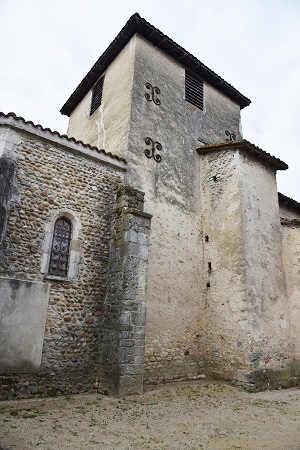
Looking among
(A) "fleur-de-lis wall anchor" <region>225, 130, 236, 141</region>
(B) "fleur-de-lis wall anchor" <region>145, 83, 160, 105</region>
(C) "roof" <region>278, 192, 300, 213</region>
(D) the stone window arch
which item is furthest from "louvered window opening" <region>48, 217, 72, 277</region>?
(C) "roof" <region>278, 192, 300, 213</region>

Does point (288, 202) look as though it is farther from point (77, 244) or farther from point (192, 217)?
point (77, 244)

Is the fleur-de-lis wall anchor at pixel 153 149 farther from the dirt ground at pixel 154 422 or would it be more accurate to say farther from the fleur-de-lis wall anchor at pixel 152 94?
the dirt ground at pixel 154 422

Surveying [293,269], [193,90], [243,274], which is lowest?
[243,274]

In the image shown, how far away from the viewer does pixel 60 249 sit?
24.1 ft

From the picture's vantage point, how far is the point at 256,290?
8.90 metres

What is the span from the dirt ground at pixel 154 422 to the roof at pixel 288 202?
290 inches

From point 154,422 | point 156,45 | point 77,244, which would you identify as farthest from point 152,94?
point 154,422

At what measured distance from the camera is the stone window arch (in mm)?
7074

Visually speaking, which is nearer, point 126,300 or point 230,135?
point 126,300

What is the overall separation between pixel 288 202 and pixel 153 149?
6.29 metres

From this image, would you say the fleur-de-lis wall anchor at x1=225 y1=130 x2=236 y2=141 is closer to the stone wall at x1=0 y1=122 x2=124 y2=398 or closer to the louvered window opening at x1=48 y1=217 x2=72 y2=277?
the stone wall at x1=0 y1=122 x2=124 y2=398

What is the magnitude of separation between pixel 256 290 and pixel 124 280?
13.2 ft

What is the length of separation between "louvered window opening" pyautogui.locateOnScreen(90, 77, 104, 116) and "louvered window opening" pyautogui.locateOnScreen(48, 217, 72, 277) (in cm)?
659

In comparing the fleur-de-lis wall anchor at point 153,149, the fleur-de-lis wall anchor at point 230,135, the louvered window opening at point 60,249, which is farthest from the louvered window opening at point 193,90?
the louvered window opening at point 60,249
